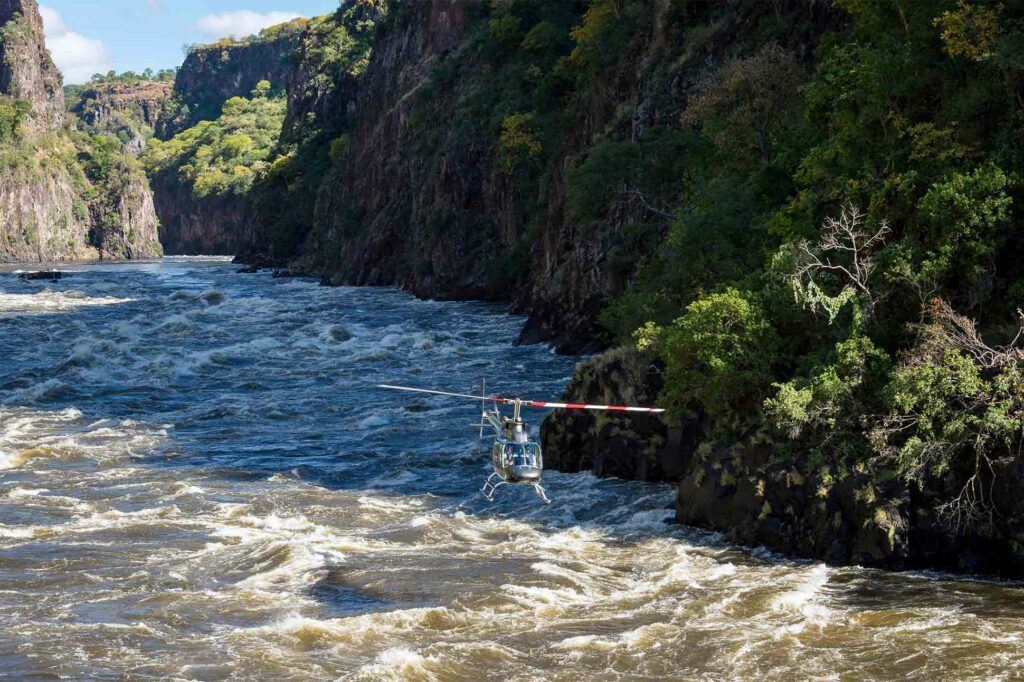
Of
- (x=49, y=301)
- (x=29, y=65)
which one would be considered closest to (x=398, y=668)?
(x=49, y=301)

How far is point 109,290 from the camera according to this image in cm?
9431

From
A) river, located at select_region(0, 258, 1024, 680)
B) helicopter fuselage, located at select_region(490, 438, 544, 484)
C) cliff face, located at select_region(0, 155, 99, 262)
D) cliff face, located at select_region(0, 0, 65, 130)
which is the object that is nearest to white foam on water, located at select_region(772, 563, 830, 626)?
river, located at select_region(0, 258, 1024, 680)

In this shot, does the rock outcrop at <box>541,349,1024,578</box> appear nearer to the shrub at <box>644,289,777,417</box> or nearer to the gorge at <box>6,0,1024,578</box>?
the gorge at <box>6,0,1024,578</box>

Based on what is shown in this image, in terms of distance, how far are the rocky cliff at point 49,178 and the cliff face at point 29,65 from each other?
0.48ft

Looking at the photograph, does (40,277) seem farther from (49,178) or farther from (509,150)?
(49,178)

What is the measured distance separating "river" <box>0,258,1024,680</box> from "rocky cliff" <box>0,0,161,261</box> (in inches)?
5152

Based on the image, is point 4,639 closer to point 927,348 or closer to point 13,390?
point 927,348

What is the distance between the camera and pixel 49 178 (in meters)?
170

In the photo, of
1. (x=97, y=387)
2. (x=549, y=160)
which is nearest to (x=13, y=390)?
(x=97, y=387)

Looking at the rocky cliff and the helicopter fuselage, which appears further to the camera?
the rocky cliff

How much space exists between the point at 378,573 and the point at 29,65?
593 ft

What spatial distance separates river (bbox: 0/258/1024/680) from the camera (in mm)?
18984

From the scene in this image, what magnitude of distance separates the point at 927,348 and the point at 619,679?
9.85 metres

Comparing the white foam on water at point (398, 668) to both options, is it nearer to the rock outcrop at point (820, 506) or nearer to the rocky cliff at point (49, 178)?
the rock outcrop at point (820, 506)
